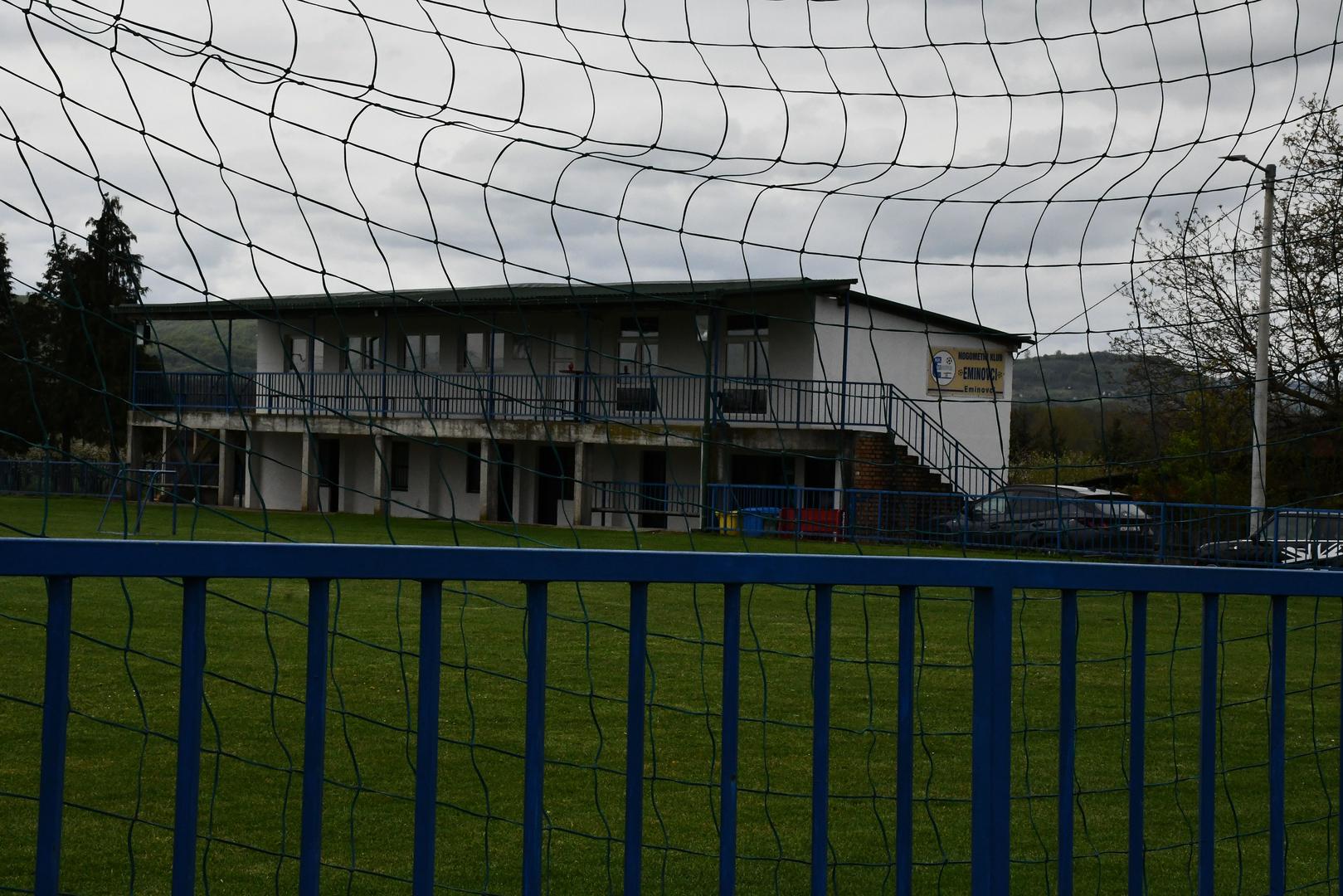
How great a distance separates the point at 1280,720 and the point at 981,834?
937mm

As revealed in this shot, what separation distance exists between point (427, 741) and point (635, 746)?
0.37 meters

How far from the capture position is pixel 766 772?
5.75m

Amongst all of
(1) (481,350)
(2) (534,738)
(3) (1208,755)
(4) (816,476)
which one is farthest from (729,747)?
(1) (481,350)

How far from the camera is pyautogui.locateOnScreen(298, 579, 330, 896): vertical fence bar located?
2.17 meters

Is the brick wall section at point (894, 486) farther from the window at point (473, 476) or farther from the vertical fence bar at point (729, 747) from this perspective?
the vertical fence bar at point (729, 747)

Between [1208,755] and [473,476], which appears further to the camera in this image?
[473,476]

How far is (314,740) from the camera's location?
2189 mm

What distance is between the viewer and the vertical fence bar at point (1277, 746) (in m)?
3.12

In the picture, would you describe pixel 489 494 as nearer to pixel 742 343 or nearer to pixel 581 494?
pixel 581 494

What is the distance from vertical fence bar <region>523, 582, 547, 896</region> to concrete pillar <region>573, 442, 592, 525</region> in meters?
26.2

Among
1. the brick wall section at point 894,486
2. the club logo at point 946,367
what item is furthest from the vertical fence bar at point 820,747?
the brick wall section at point 894,486

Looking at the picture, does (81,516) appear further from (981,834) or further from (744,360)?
(981,834)

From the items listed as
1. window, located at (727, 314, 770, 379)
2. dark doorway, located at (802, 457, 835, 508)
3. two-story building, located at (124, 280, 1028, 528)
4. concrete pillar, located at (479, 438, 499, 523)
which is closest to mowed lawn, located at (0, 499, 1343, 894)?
two-story building, located at (124, 280, 1028, 528)

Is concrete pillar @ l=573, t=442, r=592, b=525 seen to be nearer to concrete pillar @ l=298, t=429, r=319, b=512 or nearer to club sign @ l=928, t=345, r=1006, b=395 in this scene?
concrete pillar @ l=298, t=429, r=319, b=512
